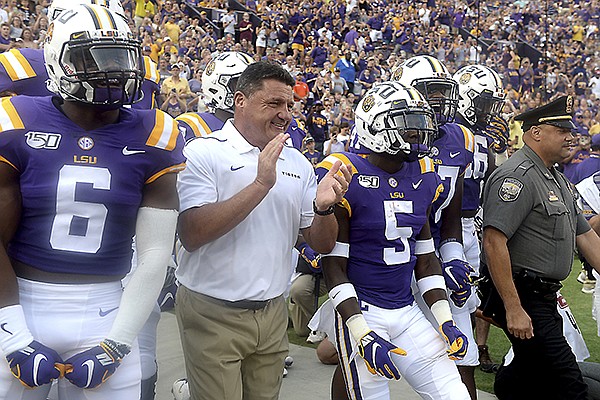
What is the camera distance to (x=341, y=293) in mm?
3424

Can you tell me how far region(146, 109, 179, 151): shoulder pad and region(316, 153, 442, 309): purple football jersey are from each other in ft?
3.75

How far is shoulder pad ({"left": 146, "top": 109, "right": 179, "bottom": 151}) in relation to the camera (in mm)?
2533

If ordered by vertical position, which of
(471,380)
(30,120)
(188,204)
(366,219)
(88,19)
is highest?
(88,19)

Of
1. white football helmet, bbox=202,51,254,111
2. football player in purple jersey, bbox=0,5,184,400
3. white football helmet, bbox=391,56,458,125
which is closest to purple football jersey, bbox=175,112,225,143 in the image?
white football helmet, bbox=202,51,254,111

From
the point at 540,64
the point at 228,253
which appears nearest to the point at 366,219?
the point at 228,253

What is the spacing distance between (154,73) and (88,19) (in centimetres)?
232

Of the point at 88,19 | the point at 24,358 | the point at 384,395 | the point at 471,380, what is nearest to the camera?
the point at 24,358

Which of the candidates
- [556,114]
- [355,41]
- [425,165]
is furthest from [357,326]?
[355,41]

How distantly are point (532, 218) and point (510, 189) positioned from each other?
0.21 m

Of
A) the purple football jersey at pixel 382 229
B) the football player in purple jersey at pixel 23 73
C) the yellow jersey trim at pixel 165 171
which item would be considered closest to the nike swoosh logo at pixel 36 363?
the yellow jersey trim at pixel 165 171

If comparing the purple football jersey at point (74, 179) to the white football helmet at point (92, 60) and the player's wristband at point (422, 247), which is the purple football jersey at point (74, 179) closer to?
the white football helmet at point (92, 60)

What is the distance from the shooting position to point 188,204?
2961 mm

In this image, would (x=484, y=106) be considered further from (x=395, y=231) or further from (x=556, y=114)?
(x=395, y=231)

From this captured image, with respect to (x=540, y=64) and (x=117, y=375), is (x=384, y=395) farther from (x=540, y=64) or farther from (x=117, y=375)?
(x=540, y=64)
